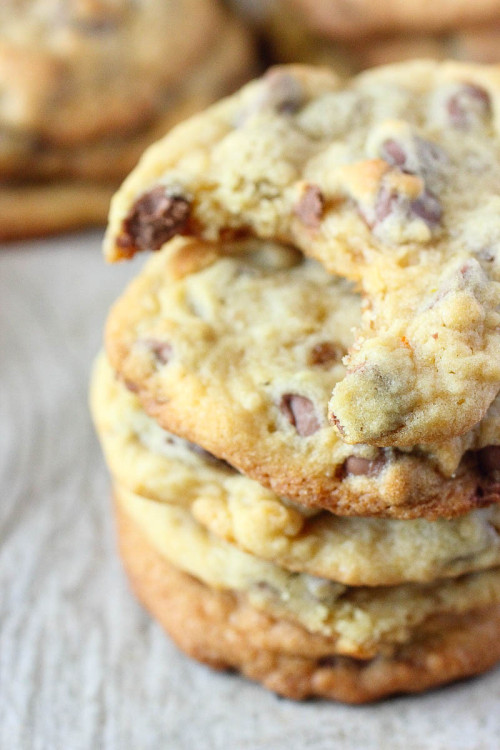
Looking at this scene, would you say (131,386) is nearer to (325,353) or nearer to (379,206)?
(325,353)

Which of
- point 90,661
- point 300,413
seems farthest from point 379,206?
point 90,661

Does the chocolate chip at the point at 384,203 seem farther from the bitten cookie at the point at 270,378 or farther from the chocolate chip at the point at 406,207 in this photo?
the bitten cookie at the point at 270,378

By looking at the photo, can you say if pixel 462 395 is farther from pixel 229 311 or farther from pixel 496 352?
pixel 229 311

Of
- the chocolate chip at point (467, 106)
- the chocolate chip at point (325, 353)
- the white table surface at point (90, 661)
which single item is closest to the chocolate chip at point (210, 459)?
the chocolate chip at point (325, 353)

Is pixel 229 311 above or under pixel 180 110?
under

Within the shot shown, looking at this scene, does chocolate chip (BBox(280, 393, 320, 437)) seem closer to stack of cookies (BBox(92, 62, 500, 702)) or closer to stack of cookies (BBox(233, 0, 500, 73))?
stack of cookies (BBox(92, 62, 500, 702))

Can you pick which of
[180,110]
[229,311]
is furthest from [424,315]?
[180,110]
